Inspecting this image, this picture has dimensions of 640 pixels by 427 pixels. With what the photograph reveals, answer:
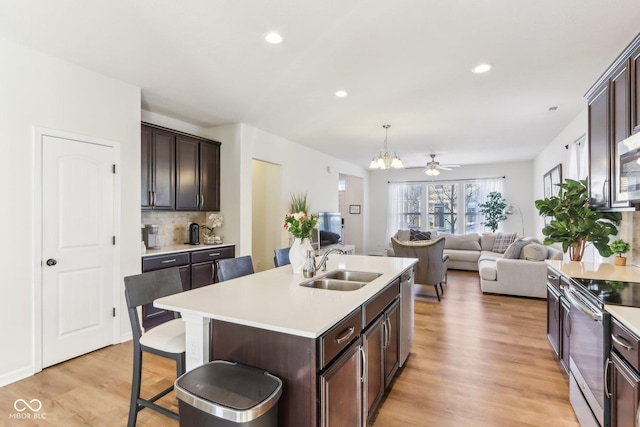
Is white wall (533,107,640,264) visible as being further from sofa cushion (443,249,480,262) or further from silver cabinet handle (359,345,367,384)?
silver cabinet handle (359,345,367,384)

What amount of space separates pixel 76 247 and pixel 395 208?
8114 millimetres

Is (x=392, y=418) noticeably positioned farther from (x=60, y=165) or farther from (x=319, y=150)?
(x=319, y=150)

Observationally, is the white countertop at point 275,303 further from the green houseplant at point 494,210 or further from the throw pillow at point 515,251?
the green houseplant at point 494,210

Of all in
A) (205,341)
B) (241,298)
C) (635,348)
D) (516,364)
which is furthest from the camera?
(516,364)

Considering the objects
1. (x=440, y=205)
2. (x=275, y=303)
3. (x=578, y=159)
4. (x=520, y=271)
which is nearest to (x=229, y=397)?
(x=275, y=303)

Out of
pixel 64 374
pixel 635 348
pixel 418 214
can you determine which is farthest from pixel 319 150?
pixel 635 348

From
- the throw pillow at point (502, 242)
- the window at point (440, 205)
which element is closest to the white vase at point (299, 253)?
the throw pillow at point (502, 242)

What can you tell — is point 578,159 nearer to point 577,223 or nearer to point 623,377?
point 577,223

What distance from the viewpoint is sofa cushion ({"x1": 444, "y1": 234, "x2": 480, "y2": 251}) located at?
25.5ft

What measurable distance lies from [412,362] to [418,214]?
278 inches

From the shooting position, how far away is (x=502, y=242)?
24.2ft

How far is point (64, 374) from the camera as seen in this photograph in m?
2.70

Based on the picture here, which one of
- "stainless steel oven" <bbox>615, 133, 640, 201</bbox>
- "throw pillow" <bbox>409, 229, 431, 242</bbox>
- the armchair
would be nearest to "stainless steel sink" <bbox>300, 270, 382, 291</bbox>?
"stainless steel oven" <bbox>615, 133, 640, 201</bbox>

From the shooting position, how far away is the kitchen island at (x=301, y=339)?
1381 mm
